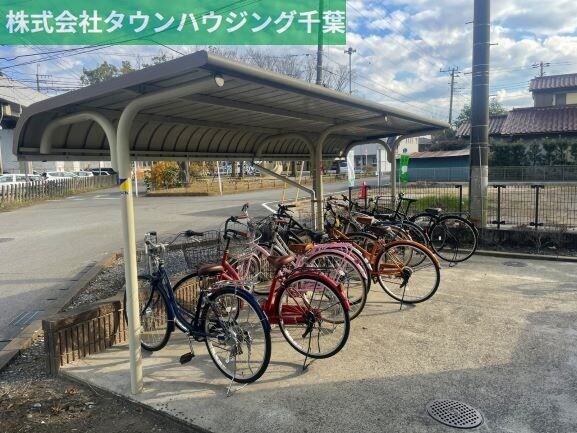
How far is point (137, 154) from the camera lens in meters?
5.64

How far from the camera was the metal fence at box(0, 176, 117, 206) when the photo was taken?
65.0 ft

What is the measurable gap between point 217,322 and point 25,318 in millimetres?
3251

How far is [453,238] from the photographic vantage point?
287 inches

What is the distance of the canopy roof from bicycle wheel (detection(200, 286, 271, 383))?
1.65 m

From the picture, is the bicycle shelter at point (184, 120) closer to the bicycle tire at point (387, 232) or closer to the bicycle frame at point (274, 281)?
the bicycle frame at point (274, 281)

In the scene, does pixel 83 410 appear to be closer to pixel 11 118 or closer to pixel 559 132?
pixel 559 132

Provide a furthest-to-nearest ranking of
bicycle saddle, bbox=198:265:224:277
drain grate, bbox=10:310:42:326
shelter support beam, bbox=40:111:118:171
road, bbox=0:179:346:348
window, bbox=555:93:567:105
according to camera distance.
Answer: window, bbox=555:93:567:105 < road, bbox=0:179:346:348 < drain grate, bbox=10:310:42:326 < bicycle saddle, bbox=198:265:224:277 < shelter support beam, bbox=40:111:118:171

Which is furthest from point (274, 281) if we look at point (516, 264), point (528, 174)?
point (528, 174)

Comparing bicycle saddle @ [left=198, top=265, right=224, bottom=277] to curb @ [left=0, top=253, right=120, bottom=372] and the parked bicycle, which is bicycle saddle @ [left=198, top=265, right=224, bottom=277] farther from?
curb @ [left=0, top=253, right=120, bottom=372]

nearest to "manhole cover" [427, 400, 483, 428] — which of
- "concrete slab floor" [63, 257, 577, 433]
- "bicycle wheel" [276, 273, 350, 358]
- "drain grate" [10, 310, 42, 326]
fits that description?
"concrete slab floor" [63, 257, 577, 433]

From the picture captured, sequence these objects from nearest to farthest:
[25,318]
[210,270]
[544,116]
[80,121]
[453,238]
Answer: [210,270]
[80,121]
[25,318]
[453,238]
[544,116]

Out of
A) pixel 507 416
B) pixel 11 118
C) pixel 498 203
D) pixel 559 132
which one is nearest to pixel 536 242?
pixel 498 203

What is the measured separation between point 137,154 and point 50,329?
2641 millimetres

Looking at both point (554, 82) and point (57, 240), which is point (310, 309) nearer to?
point (57, 240)
